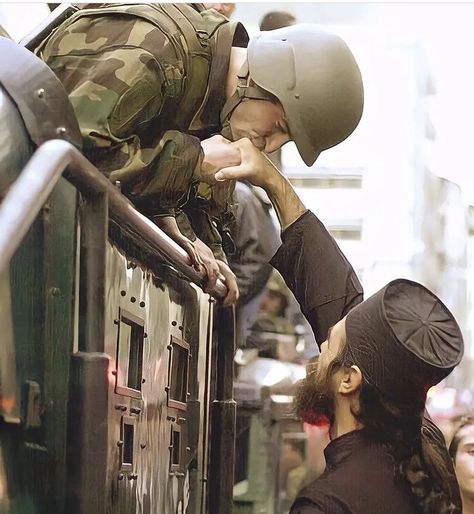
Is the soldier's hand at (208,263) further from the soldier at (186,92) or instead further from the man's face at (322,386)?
the man's face at (322,386)

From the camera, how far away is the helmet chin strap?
4.50 feet

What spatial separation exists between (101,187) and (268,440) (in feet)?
1.79

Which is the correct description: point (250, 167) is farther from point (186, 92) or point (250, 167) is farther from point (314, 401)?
point (314, 401)

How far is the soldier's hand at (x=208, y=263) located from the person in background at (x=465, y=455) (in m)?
0.46

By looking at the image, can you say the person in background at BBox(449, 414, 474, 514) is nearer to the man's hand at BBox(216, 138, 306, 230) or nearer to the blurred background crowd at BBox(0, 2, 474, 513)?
the blurred background crowd at BBox(0, 2, 474, 513)

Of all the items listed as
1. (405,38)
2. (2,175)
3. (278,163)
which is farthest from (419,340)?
(2,175)

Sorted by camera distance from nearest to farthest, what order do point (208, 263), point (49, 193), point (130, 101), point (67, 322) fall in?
point (49, 193)
point (67, 322)
point (130, 101)
point (208, 263)

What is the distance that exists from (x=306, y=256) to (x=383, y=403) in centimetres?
Result: 27

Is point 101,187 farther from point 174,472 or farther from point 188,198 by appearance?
point 174,472

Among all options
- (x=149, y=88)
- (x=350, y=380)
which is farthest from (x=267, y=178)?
(x=350, y=380)

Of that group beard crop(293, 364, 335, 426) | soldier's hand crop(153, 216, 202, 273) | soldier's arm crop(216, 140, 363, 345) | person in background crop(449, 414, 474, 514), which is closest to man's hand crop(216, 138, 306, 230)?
soldier's arm crop(216, 140, 363, 345)

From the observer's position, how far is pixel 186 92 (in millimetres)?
1369

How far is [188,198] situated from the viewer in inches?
55.5

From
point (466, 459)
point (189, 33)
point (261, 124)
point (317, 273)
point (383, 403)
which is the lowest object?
point (466, 459)
